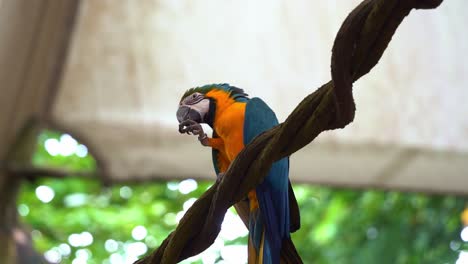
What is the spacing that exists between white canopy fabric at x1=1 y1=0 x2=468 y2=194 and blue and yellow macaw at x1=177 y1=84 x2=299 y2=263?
119 centimetres

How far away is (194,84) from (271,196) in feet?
5.14

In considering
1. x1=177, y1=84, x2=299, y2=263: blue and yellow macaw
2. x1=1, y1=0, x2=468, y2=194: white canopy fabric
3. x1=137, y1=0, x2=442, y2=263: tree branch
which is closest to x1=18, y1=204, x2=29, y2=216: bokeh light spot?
x1=1, y1=0, x2=468, y2=194: white canopy fabric

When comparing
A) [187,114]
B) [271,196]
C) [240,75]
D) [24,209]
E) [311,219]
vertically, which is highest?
[24,209]

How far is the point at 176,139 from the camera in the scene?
356cm

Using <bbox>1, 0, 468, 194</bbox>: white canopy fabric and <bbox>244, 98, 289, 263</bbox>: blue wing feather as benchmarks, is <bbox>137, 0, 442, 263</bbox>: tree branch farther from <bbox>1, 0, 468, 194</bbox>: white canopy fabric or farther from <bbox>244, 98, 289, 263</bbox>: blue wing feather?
<bbox>1, 0, 468, 194</bbox>: white canopy fabric

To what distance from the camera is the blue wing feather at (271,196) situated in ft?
5.08

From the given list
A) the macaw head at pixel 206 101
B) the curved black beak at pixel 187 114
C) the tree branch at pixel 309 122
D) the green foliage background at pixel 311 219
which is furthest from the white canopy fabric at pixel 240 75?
the tree branch at pixel 309 122

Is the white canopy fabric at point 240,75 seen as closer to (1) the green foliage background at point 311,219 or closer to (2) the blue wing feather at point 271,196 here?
(1) the green foliage background at point 311,219

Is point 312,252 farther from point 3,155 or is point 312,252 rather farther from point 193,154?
point 3,155

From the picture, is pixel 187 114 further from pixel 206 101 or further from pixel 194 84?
pixel 194 84

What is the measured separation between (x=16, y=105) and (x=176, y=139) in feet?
2.12

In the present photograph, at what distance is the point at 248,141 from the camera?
1730mm

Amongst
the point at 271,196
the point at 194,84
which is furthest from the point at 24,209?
the point at 271,196

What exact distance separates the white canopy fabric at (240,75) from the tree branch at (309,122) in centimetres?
168
